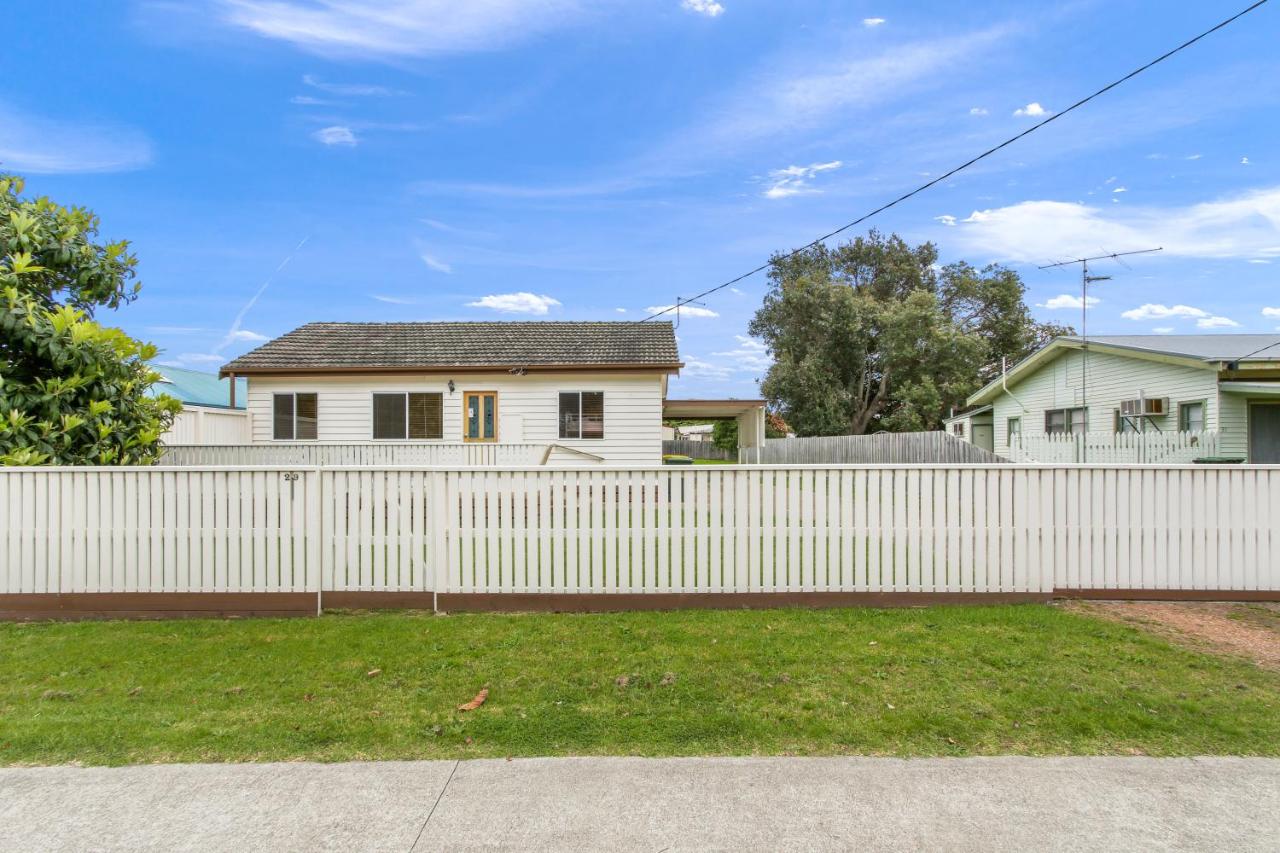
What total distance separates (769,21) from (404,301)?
47.1 ft

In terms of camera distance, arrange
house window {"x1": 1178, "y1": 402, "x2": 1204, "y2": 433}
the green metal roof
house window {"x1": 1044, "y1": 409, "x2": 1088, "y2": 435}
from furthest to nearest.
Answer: the green metal roof → house window {"x1": 1044, "y1": 409, "x2": 1088, "y2": 435} → house window {"x1": 1178, "y1": 402, "x2": 1204, "y2": 433}

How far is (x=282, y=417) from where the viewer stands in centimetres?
1489

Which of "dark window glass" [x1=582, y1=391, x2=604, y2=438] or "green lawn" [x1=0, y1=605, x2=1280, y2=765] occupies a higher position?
"dark window glass" [x1=582, y1=391, x2=604, y2=438]

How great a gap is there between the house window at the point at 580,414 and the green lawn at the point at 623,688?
9685 millimetres

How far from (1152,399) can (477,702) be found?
16567mm

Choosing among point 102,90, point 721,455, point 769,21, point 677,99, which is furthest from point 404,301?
point 721,455

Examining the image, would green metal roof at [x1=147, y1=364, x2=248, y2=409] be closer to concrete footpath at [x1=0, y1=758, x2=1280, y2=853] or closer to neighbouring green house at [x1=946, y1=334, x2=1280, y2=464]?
concrete footpath at [x1=0, y1=758, x2=1280, y2=853]

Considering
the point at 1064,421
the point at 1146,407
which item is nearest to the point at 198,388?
the point at 1064,421

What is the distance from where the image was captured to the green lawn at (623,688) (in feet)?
10.4

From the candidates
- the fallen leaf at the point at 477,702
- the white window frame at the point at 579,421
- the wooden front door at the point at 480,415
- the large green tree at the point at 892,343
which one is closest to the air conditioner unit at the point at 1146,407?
the white window frame at the point at 579,421

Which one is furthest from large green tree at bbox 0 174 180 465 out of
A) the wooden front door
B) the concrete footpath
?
the wooden front door

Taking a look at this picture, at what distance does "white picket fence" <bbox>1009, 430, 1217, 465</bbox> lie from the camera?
13.2 metres

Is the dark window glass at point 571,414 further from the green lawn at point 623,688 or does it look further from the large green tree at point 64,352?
the green lawn at point 623,688

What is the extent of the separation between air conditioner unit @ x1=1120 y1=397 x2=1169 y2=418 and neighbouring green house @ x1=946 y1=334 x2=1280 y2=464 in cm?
2
